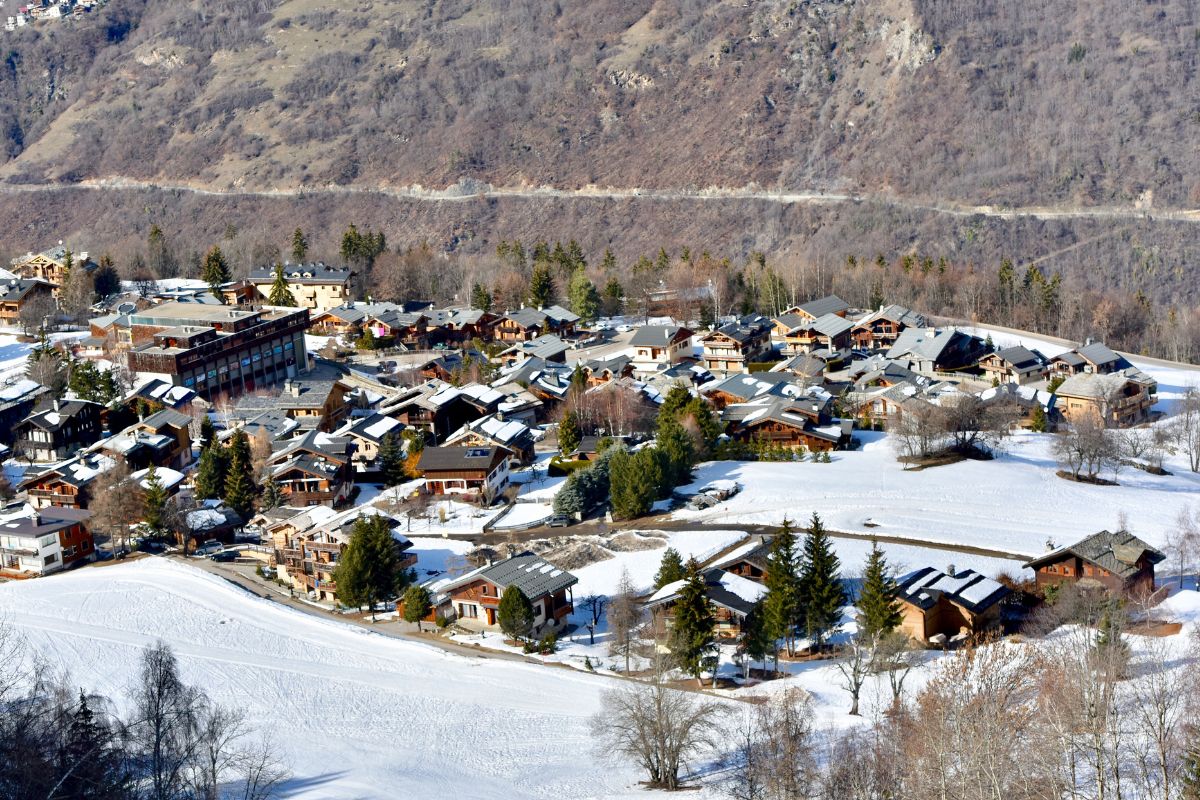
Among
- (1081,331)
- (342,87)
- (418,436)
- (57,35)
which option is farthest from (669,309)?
(57,35)

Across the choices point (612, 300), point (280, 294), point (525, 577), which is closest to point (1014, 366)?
point (612, 300)

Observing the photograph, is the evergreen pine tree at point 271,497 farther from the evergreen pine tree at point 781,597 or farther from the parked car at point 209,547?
the evergreen pine tree at point 781,597

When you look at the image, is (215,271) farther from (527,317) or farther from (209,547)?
(209,547)

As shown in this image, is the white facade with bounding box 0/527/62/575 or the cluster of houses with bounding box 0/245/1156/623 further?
the cluster of houses with bounding box 0/245/1156/623

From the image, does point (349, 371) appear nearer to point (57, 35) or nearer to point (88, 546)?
point (88, 546)

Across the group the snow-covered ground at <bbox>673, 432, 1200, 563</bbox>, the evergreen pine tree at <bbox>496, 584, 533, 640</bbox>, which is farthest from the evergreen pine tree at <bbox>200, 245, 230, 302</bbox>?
the evergreen pine tree at <bbox>496, 584, 533, 640</bbox>

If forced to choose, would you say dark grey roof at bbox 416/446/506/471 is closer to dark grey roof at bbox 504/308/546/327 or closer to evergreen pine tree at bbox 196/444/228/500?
evergreen pine tree at bbox 196/444/228/500
